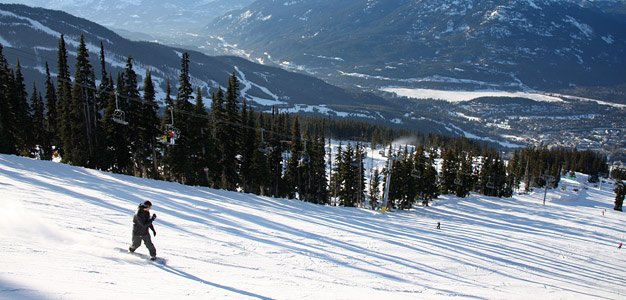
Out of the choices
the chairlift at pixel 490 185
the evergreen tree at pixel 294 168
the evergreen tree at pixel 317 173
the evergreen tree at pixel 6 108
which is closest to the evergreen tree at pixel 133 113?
the evergreen tree at pixel 6 108

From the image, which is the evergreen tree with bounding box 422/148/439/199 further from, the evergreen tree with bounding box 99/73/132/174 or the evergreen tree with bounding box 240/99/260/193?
the evergreen tree with bounding box 99/73/132/174

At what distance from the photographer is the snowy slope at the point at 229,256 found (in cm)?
890

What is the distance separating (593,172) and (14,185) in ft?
605

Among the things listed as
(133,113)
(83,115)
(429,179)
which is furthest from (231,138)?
(429,179)

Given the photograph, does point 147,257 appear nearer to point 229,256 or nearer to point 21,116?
point 229,256

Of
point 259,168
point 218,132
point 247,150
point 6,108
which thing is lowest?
point 259,168

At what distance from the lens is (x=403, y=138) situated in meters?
171

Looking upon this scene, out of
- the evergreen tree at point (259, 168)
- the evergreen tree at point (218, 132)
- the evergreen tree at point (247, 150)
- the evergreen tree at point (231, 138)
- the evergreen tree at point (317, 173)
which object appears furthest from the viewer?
the evergreen tree at point (317, 173)

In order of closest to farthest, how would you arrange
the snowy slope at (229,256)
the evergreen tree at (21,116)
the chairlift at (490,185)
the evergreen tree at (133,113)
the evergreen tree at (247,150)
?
1. the snowy slope at (229,256)
2. the evergreen tree at (133,113)
3. the evergreen tree at (21,116)
4. the evergreen tree at (247,150)
5. the chairlift at (490,185)

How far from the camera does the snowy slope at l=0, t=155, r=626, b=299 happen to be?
29.2 feet

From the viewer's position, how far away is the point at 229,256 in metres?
12.5

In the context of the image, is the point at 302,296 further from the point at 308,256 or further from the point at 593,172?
the point at 593,172

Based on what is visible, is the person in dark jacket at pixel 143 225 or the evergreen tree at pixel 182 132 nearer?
the person in dark jacket at pixel 143 225

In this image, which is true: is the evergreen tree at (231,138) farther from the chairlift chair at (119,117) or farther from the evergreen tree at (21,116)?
the evergreen tree at (21,116)
